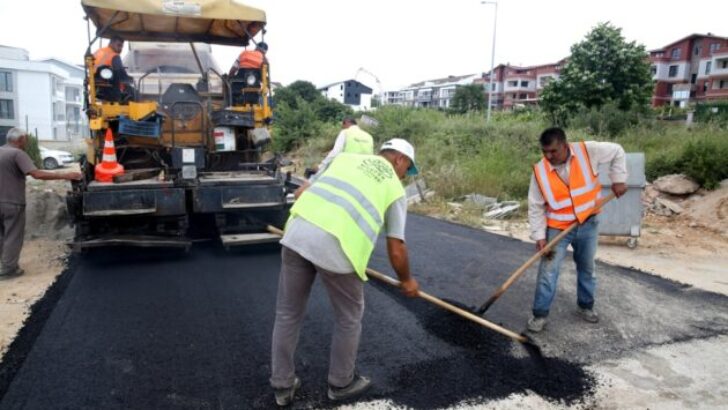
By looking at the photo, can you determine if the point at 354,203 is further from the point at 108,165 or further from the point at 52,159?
the point at 52,159

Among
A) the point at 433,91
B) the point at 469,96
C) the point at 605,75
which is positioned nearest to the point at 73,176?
the point at 605,75

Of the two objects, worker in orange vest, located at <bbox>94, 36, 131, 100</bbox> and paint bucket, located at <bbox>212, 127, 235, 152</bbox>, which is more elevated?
worker in orange vest, located at <bbox>94, 36, 131, 100</bbox>

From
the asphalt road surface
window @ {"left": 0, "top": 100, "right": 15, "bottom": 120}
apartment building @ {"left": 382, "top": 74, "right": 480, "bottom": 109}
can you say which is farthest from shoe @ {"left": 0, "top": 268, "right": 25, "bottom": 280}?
apartment building @ {"left": 382, "top": 74, "right": 480, "bottom": 109}

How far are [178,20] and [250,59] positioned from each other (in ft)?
2.88

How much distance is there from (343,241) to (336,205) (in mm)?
171

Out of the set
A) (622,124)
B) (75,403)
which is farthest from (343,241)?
(622,124)

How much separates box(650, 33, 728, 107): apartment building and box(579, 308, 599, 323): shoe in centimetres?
4485

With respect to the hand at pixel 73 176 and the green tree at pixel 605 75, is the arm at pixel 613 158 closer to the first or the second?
the hand at pixel 73 176

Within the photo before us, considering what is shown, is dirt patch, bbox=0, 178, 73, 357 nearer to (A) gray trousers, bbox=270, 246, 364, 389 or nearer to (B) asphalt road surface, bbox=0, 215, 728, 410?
(B) asphalt road surface, bbox=0, 215, 728, 410

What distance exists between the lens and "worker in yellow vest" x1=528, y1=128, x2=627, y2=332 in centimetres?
344

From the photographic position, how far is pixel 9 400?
8.03ft

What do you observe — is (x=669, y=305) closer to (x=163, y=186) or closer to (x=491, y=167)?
(x=163, y=186)

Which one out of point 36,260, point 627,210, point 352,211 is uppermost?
point 352,211

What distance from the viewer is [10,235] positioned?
455 cm
